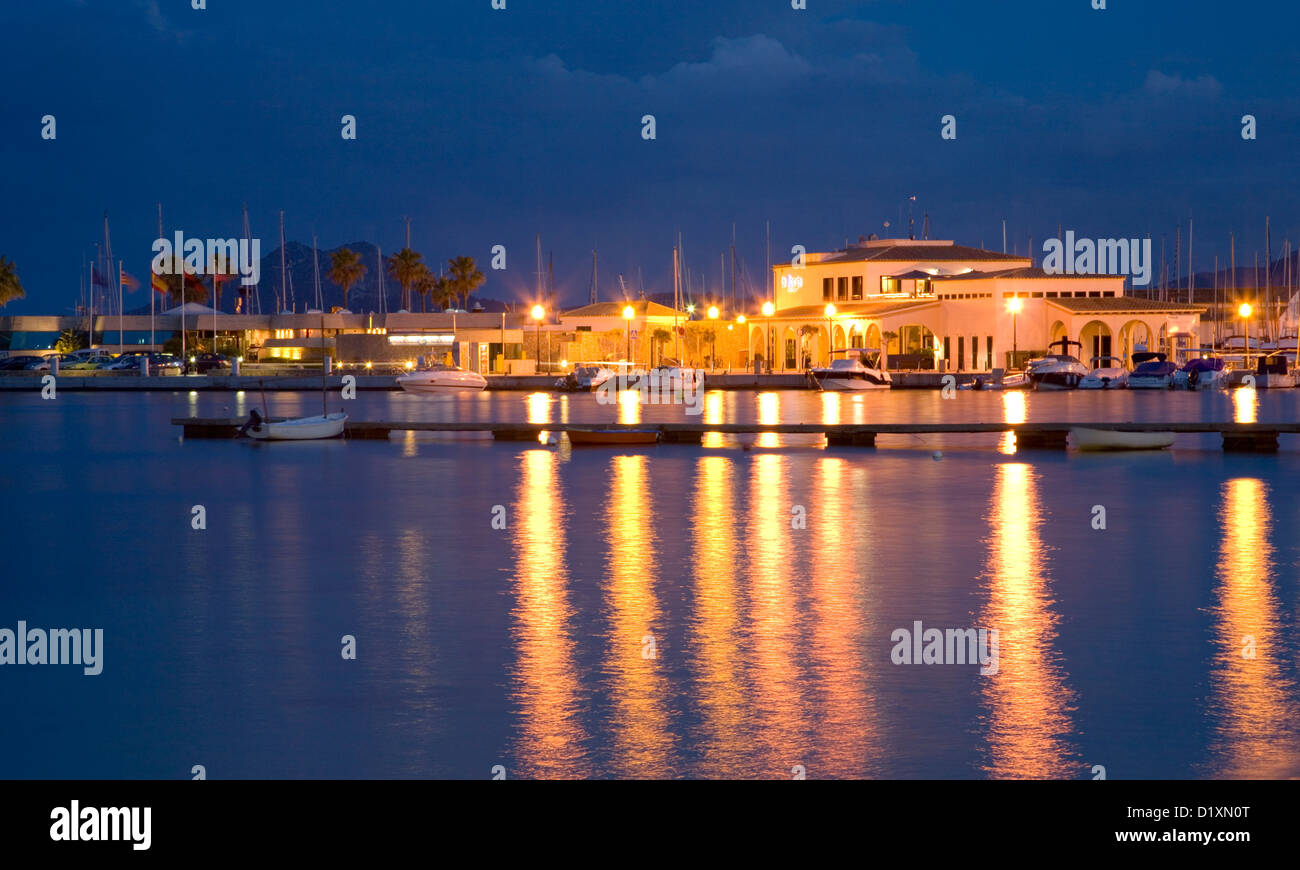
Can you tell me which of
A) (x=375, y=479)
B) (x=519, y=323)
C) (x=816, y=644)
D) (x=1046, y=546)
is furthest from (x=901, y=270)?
(x=816, y=644)

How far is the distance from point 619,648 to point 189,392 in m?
67.7

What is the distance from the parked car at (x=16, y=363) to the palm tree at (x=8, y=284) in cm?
1468

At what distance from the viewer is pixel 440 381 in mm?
75938

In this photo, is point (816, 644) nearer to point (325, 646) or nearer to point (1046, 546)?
point (325, 646)

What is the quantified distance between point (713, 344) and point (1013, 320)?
72.9 feet

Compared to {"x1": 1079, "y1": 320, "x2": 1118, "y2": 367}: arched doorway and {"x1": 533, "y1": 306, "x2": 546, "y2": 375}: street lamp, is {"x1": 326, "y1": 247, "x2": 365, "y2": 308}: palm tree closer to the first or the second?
{"x1": 533, "y1": 306, "x2": 546, "y2": 375}: street lamp

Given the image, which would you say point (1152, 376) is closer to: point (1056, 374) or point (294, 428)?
point (1056, 374)

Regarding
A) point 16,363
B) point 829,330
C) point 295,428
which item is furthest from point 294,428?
point 16,363

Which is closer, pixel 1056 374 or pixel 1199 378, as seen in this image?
pixel 1056 374

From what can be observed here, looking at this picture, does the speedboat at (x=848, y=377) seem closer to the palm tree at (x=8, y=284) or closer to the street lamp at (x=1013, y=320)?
the street lamp at (x=1013, y=320)

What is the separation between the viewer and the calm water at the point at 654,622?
28.7 ft

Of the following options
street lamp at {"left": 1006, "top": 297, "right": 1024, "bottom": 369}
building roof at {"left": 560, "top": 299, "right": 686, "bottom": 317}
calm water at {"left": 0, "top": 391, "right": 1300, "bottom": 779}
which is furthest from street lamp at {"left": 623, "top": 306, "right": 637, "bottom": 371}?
calm water at {"left": 0, "top": 391, "right": 1300, "bottom": 779}

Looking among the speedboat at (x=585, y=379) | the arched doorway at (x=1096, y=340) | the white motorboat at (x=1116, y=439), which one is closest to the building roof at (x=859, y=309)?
the arched doorway at (x=1096, y=340)

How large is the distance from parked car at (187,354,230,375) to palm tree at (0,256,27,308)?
22211 mm
